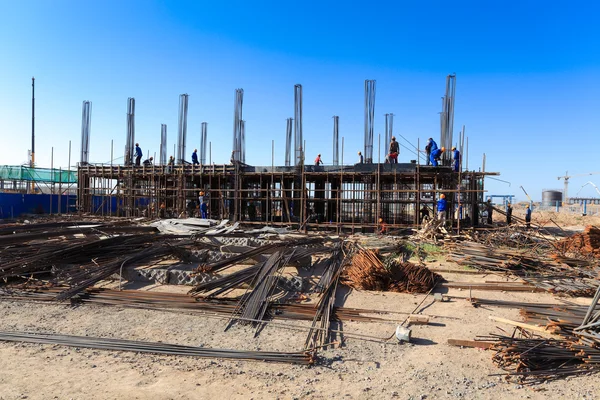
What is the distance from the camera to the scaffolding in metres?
15.0

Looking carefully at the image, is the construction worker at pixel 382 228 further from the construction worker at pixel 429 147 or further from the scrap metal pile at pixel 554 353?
the scrap metal pile at pixel 554 353

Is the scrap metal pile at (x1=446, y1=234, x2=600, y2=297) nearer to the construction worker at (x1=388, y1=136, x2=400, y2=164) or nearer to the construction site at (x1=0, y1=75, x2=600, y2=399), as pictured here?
the construction site at (x1=0, y1=75, x2=600, y2=399)

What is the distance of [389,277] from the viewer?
750 cm

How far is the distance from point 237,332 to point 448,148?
46.0ft

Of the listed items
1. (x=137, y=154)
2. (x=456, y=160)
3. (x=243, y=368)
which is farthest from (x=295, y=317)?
(x=137, y=154)

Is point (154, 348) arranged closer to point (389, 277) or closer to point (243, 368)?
point (243, 368)

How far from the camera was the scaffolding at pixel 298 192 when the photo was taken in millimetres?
14992

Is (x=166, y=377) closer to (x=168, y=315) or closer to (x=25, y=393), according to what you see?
(x=25, y=393)

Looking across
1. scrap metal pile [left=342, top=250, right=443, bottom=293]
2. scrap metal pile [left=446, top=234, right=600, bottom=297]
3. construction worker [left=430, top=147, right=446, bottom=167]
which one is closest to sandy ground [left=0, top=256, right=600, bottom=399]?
scrap metal pile [left=342, top=250, right=443, bottom=293]

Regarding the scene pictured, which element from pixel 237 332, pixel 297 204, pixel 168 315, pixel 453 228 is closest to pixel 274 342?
pixel 237 332

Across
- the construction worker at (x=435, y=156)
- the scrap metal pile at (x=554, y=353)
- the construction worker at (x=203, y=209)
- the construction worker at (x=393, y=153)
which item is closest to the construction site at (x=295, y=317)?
the scrap metal pile at (x=554, y=353)

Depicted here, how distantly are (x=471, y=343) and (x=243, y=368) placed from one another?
2909mm

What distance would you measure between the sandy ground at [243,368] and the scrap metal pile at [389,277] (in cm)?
146

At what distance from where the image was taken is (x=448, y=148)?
54.0 ft
